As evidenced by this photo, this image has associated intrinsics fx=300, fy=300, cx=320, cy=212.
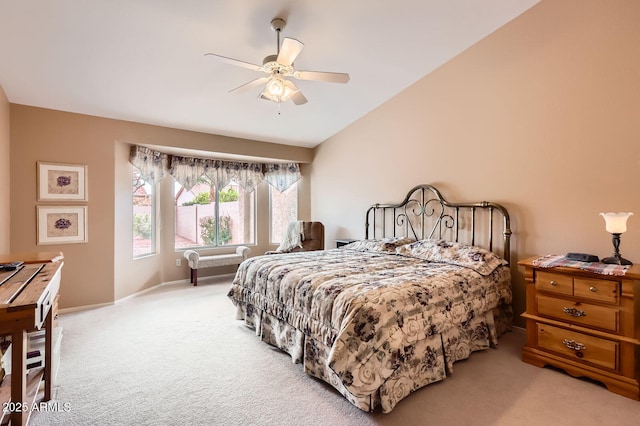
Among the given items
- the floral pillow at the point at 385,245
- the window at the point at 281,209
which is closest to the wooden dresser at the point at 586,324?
the floral pillow at the point at 385,245

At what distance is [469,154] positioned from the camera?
11.6 feet

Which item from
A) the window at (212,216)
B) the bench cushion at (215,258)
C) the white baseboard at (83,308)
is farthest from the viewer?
the window at (212,216)

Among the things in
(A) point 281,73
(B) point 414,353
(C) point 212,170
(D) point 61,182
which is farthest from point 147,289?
(B) point 414,353

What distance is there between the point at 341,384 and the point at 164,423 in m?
1.11

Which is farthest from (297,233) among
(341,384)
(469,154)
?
(341,384)

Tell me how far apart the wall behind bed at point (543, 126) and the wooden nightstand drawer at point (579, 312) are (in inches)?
27.7

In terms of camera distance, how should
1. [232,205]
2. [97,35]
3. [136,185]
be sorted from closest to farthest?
1. [97,35]
2. [136,185]
3. [232,205]

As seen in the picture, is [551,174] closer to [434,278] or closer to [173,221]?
[434,278]

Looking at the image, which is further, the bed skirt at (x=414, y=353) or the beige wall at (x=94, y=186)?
the beige wall at (x=94, y=186)

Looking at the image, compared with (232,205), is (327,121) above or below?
above

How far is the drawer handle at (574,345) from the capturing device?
2.24 m

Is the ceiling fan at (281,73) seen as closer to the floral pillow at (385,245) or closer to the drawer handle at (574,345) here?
the floral pillow at (385,245)

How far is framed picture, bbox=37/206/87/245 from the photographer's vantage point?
3.61 m

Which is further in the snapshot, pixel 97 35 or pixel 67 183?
pixel 67 183
